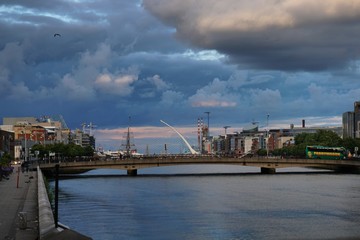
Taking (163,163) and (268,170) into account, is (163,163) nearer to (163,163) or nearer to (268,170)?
(163,163)

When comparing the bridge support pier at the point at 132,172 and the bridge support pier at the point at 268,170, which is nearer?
the bridge support pier at the point at 132,172

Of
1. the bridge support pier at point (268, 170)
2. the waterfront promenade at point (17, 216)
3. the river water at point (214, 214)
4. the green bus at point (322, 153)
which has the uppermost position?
the green bus at point (322, 153)

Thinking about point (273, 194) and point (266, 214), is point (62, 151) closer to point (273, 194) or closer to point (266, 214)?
point (273, 194)

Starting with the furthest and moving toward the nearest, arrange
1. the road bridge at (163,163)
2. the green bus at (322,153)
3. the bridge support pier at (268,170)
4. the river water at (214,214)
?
1. the green bus at (322,153)
2. the bridge support pier at (268,170)
3. the road bridge at (163,163)
4. the river water at (214,214)

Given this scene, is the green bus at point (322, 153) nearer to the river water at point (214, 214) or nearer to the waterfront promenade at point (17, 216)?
the river water at point (214, 214)

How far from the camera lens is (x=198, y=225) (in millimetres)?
48750

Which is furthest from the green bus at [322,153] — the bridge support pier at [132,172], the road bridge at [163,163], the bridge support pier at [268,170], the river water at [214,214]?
the river water at [214,214]

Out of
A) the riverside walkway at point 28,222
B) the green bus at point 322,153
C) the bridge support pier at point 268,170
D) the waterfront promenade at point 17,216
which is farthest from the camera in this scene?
the green bus at point 322,153

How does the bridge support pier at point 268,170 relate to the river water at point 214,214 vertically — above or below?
above

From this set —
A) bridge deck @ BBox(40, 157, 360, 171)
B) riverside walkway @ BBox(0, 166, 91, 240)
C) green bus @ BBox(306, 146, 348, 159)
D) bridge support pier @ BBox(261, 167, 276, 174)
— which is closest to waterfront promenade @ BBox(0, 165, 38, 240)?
riverside walkway @ BBox(0, 166, 91, 240)

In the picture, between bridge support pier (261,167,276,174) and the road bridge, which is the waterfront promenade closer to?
the road bridge

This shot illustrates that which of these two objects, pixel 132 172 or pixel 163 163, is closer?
pixel 163 163

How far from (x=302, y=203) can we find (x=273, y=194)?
12.6 metres

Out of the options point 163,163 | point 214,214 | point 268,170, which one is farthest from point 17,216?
point 268,170
